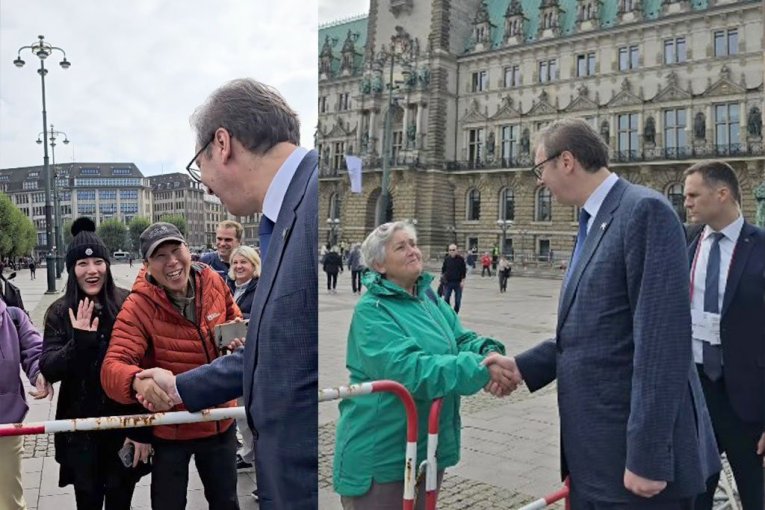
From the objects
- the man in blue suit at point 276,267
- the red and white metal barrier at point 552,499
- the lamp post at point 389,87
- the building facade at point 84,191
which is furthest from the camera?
the red and white metal barrier at point 552,499

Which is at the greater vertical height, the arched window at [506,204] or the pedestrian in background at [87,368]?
the arched window at [506,204]

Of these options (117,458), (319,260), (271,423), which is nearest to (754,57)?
(319,260)

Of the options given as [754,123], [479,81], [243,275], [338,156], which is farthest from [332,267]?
[754,123]

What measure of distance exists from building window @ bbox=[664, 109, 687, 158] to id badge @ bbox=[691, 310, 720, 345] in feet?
0.92

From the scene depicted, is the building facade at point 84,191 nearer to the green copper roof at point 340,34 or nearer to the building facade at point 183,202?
the building facade at point 183,202

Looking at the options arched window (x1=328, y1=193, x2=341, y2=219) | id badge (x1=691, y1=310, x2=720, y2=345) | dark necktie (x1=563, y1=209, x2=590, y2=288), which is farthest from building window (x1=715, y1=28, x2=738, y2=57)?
arched window (x1=328, y1=193, x2=341, y2=219)

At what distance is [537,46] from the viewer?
1.29 m

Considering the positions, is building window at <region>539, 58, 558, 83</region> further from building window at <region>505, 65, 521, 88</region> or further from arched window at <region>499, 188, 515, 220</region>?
arched window at <region>499, 188, 515, 220</region>

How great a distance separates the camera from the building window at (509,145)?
1.26 metres

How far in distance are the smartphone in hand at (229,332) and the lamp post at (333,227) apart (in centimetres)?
26

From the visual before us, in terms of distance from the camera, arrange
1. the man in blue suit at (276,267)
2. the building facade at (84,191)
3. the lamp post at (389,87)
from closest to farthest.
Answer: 1. the man in blue suit at (276,267)
2. the lamp post at (389,87)
3. the building facade at (84,191)

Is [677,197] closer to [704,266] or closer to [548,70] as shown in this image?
[704,266]

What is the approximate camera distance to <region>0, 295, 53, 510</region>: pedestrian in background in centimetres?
128

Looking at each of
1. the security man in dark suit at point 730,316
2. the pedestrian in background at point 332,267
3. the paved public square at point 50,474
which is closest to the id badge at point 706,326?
the security man in dark suit at point 730,316
